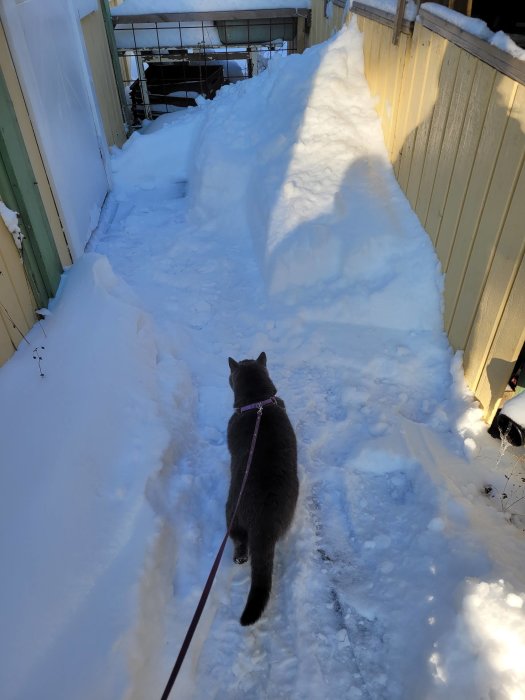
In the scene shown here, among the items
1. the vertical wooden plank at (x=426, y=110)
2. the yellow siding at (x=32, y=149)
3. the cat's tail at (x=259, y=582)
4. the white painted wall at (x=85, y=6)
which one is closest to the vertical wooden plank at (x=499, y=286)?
the vertical wooden plank at (x=426, y=110)

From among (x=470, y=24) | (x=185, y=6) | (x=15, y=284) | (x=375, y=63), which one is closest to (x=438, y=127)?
(x=470, y=24)

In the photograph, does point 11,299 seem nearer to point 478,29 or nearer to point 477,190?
point 477,190

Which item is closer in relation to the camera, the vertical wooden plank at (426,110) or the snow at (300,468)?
the snow at (300,468)

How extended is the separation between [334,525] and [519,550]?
0.97m

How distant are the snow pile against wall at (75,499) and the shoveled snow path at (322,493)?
0.46 ft

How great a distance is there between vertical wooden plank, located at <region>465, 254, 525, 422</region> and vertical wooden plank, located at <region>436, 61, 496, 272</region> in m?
0.98

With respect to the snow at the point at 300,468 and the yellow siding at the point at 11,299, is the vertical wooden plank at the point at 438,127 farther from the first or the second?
the yellow siding at the point at 11,299

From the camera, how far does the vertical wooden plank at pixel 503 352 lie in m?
2.70

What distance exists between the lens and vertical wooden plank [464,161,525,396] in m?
2.66

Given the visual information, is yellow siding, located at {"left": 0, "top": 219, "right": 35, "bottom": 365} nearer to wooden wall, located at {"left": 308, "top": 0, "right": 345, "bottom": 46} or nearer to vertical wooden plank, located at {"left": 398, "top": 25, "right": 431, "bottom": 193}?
vertical wooden plank, located at {"left": 398, "top": 25, "right": 431, "bottom": 193}

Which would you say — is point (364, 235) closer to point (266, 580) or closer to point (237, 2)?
point (266, 580)

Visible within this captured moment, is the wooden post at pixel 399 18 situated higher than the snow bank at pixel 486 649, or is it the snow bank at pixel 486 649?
the wooden post at pixel 399 18

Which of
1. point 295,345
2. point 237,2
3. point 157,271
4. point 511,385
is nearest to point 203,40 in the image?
point 237,2

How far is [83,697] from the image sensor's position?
1809 millimetres
